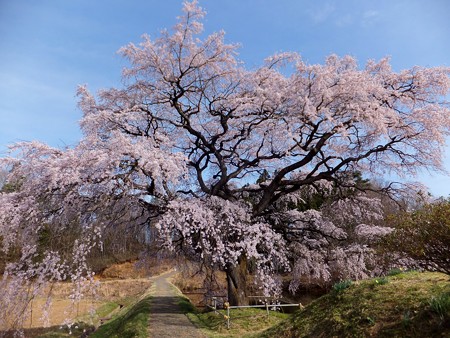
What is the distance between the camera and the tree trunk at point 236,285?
13828mm

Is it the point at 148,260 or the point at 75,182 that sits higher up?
the point at 75,182

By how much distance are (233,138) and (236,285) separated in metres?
6.56

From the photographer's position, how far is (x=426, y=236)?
5609mm

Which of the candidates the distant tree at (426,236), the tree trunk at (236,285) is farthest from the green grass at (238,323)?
the distant tree at (426,236)

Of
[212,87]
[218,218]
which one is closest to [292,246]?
[218,218]

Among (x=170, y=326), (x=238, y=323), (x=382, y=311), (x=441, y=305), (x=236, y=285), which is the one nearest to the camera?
Answer: (x=441, y=305)

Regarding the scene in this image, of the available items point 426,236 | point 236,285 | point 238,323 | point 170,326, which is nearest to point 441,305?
point 426,236

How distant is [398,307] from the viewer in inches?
215

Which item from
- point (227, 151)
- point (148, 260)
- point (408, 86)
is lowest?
point (148, 260)

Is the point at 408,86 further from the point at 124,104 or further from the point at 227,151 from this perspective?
the point at 124,104

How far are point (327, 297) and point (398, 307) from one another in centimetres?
202

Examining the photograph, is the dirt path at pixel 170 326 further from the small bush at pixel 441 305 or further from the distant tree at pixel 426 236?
the small bush at pixel 441 305

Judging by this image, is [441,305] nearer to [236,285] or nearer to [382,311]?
[382,311]

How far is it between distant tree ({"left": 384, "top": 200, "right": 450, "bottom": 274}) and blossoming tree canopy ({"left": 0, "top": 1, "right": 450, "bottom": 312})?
6.79 metres
